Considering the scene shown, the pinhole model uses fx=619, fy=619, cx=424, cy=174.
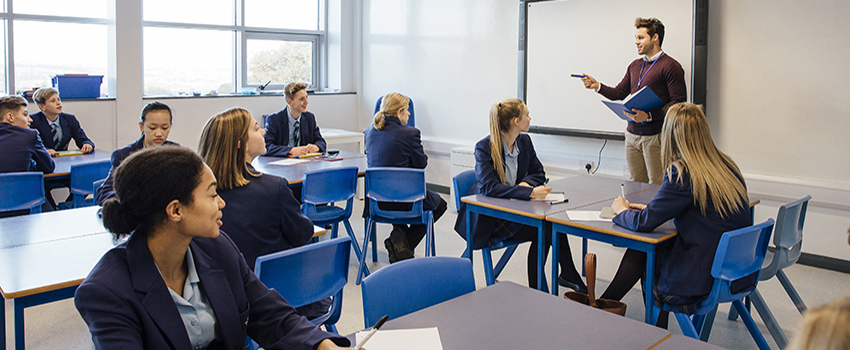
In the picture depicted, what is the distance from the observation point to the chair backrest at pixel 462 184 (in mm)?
3840

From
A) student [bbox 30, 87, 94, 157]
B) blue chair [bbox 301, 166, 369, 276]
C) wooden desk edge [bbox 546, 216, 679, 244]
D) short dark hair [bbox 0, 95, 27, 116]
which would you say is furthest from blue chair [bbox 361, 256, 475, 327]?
student [bbox 30, 87, 94, 157]

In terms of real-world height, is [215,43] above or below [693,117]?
above

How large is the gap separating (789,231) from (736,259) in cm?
64

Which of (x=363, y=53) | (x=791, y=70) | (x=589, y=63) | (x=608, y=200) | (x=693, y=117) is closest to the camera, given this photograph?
(x=693, y=117)

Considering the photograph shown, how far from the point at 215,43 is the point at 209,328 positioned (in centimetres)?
627

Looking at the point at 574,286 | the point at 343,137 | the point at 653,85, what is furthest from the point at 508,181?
the point at 343,137

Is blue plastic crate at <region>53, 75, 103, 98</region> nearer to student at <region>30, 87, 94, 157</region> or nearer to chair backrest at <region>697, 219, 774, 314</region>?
student at <region>30, 87, 94, 157</region>

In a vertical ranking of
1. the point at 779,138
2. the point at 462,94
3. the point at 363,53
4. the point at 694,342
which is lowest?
the point at 694,342

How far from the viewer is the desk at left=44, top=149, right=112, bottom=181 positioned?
421 centimetres

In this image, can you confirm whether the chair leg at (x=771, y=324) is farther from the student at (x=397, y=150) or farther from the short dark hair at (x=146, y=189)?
the short dark hair at (x=146, y=189)

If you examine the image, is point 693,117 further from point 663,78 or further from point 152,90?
point 152,90

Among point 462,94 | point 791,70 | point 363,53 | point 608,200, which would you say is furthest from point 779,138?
point 363,53

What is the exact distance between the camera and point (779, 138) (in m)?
4.51

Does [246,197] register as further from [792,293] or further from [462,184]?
[792,293]
